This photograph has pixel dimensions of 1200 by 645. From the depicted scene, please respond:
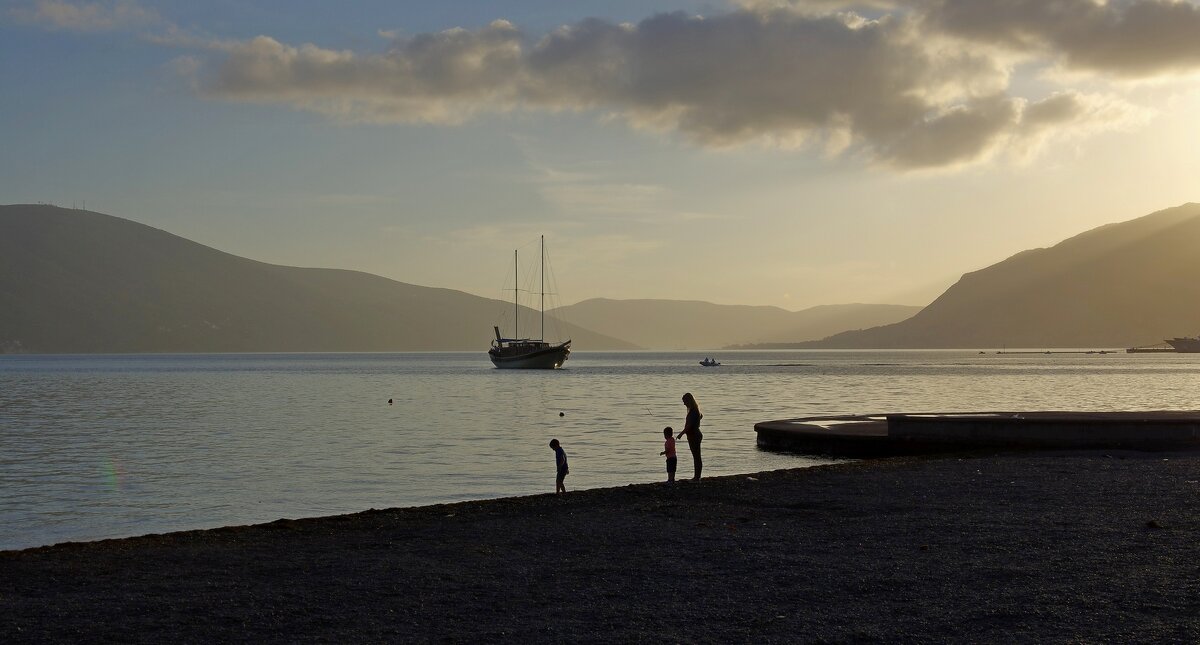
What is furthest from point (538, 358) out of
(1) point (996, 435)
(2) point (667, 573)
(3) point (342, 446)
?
(2) point (667, 573)

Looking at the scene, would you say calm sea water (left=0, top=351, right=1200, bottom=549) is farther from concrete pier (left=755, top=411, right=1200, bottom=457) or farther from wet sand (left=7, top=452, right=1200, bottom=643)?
wet sand (left=7, top=452, right=1200, bottom=643)

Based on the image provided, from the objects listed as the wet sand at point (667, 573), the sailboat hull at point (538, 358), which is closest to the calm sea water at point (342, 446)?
the wet sand at point (667, 573)

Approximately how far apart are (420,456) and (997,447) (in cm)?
1803

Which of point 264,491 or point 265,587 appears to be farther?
point 264,491

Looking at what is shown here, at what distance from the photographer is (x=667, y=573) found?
11.8 metres

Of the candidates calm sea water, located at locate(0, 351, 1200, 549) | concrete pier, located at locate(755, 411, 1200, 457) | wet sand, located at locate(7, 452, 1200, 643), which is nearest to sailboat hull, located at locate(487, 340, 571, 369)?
calm sea water, located at locate(0, 351, 1200, 549)

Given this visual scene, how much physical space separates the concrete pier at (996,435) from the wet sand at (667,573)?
10.7m

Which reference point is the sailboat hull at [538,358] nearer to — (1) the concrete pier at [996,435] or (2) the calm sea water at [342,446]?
(2) the calm sea water at [342,446]

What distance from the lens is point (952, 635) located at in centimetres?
888

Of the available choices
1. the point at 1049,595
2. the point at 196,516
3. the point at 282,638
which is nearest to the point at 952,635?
the point at 1049,595

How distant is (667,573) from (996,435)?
20.6m

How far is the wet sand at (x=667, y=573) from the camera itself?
369 inches

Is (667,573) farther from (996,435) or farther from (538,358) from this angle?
(538,358)

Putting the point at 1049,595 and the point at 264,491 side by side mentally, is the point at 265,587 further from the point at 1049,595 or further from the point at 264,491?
the point at 264,491
